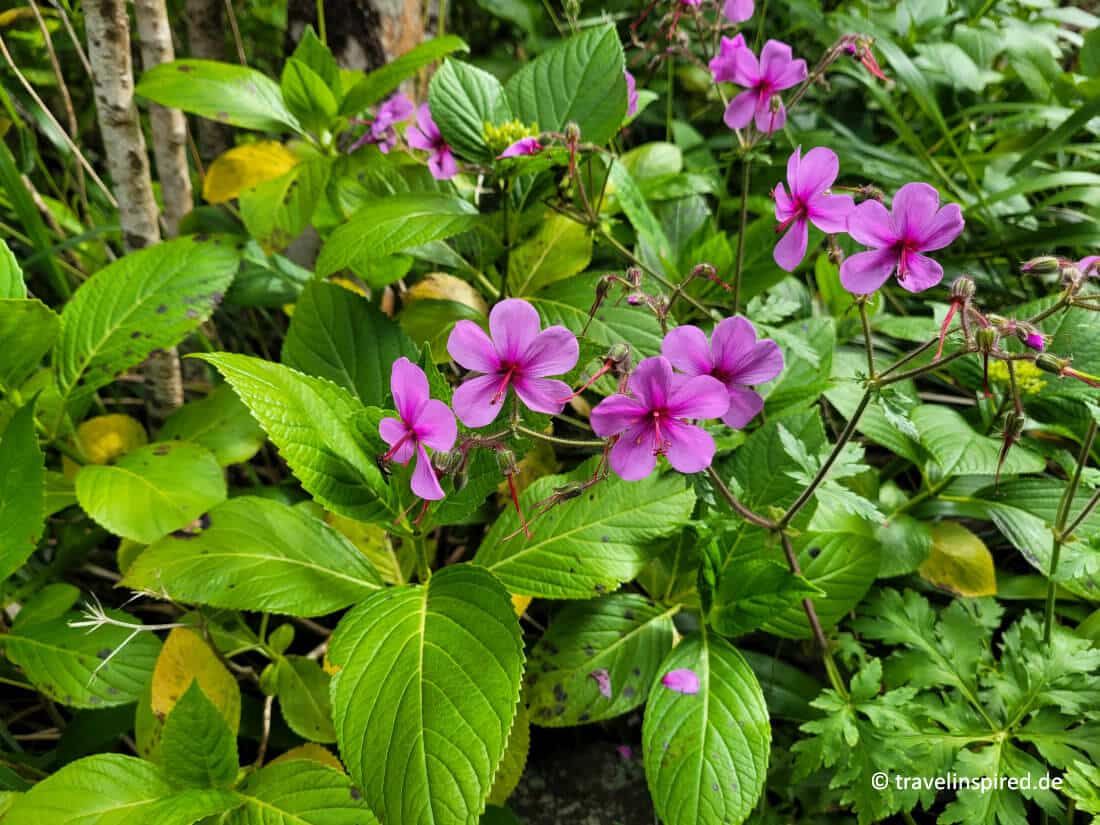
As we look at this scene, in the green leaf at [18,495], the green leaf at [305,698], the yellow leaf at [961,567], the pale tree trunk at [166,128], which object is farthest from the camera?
the pale tree trunk at [166,128]

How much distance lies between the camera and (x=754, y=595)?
1072 millimetres

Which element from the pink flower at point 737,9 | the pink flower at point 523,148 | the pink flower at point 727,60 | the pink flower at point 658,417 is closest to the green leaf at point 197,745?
the pink flower at point 658,417

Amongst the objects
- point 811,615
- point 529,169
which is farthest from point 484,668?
point 529,169

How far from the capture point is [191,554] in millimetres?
1070

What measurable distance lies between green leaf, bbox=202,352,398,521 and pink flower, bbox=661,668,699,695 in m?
0.46

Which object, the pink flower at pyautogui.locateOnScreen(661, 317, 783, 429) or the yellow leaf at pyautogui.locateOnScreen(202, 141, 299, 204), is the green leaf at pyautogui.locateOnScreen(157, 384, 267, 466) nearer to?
the yellow leaf at pyautogui.locateOnScreen(202, 141, 299, 204)

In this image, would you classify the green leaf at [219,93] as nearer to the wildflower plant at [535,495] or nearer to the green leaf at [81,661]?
the wildflower plant at [535,495]

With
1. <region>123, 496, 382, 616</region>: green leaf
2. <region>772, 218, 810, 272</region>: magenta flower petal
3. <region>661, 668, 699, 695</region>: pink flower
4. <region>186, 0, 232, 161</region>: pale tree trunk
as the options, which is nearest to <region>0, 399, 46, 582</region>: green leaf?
<region>123, 496, 382, 616</region>: green leaf

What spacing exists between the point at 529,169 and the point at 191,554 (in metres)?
0.81

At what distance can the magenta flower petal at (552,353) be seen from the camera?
79 centimetres

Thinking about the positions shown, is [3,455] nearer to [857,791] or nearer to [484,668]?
[484,668]

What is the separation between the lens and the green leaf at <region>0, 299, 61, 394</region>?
1.09 meters

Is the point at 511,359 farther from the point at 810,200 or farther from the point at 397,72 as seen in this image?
the point at 397,72

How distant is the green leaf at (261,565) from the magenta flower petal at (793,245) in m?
0.76
